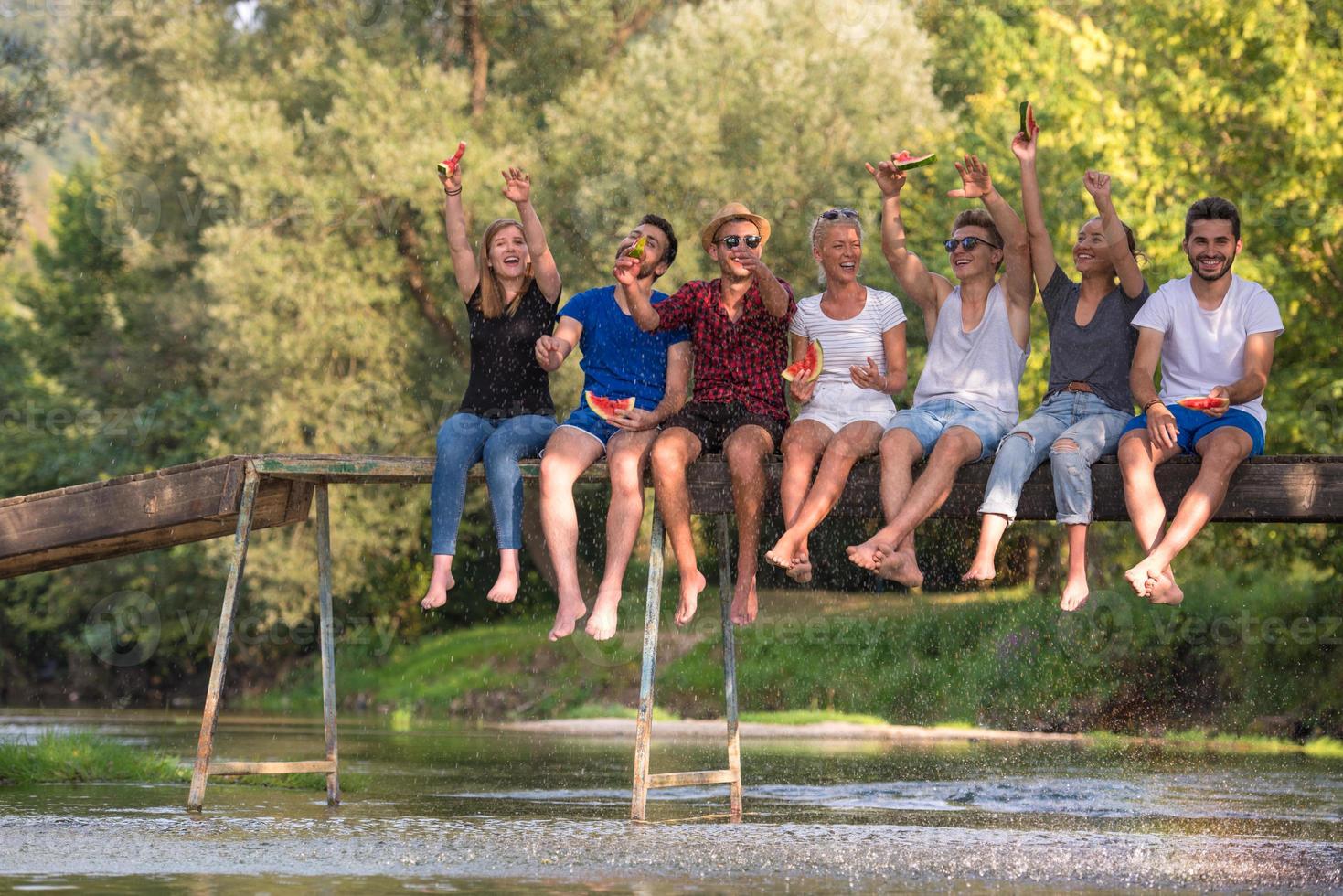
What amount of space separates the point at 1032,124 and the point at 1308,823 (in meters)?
5.28

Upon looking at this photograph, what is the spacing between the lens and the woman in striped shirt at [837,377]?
33.5 ft

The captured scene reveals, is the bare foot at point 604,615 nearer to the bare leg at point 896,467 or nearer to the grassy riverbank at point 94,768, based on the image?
the bare leg at point 896,467

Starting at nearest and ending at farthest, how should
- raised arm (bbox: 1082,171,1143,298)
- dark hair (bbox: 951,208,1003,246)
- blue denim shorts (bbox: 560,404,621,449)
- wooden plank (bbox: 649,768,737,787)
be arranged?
raised arm (bbox: 1082,171,1143,298)
dark hair (bbox: 951,208,1003,246)
blue denim shorts (bbox: 560,404,621,449)
wooden plank (bbox: 649,768,737,787)

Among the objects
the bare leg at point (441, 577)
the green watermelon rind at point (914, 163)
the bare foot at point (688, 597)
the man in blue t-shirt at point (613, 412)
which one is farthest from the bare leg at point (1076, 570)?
the bare leg at point (441, 577)

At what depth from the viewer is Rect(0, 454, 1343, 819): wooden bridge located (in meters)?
9.95

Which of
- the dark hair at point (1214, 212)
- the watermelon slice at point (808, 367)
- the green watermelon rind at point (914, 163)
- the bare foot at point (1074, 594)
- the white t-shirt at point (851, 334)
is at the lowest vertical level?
the bare foot at point (1074, 594)

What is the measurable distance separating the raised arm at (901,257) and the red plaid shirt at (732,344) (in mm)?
675

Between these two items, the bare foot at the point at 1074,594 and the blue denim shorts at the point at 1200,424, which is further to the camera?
the blue denim shorts at the point at 1200,424

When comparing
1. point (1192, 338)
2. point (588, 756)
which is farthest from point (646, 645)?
point (588, 756)

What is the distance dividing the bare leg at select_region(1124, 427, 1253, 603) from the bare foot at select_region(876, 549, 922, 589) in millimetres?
1101

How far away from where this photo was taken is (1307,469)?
390 inches

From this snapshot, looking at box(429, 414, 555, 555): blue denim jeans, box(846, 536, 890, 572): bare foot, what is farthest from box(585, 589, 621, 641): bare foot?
box(846, 536, 890, 572): bare foot

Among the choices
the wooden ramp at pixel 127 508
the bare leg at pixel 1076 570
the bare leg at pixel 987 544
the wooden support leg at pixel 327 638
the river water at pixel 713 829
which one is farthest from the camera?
the wooden support leg at pixel 327 638

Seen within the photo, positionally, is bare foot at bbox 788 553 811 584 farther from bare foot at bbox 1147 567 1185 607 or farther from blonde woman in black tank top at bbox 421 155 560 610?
bare foot at bbox 1147 567 1185 607
